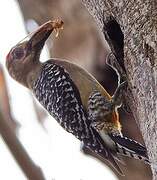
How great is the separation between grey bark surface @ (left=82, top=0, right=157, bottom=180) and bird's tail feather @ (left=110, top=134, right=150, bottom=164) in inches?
14.7

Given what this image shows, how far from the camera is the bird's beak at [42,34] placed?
296 centimetres

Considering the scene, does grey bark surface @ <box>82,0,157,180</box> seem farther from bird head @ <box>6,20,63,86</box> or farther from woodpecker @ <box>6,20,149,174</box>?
bird head @ <box>6,20,63,86</box>

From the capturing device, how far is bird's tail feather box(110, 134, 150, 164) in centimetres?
250

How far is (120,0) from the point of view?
217 cm

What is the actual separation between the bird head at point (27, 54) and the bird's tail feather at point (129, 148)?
81 centimetres

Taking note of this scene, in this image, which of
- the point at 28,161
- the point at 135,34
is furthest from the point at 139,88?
the point at 28,161

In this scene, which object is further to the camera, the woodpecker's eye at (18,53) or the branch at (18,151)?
the woodpecker's eye at (18,53)

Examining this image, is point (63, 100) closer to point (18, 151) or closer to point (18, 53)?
point (18, 53)

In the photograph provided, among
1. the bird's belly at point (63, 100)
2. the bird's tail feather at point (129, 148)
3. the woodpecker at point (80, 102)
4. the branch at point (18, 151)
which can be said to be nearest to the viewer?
the branch at point (18, 151)

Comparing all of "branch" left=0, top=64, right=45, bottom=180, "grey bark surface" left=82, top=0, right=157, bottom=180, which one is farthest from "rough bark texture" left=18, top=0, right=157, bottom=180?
"branch" left=0, top=64, right=45, bottom=180

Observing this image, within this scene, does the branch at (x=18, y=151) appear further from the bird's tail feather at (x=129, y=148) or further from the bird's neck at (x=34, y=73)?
the bird's neck at (x=34, y=73)

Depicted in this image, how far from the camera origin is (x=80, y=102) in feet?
9.74

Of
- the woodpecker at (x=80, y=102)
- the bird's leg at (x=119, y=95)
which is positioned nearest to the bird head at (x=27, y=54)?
the woodpecker at (x=80, y=102)

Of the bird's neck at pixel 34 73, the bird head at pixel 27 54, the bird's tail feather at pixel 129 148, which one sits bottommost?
the bird's tail feather at pixel 129 148
